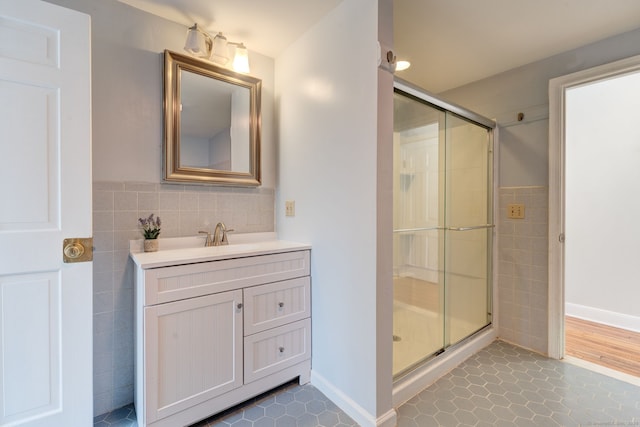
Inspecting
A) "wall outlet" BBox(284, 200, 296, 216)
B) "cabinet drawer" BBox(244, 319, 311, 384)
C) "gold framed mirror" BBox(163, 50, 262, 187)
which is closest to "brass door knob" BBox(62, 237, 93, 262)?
"gold framed mirror" BBox(163, 50, 262, 187)

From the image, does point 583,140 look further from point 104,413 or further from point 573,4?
point 104,413

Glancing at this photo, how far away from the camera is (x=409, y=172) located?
2023mm

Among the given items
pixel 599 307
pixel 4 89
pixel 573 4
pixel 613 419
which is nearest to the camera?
pixel 4 89

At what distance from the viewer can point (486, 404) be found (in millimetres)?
1608

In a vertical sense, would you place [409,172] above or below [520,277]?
above

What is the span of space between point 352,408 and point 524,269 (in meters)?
1.78

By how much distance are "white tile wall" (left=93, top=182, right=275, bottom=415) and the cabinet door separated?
0.44 meters

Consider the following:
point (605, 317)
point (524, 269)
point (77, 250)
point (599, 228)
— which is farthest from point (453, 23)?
point (605, 317)

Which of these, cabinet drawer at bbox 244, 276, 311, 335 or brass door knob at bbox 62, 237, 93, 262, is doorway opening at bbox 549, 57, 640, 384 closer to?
cabinet drawer at bbox 244, 276, 311, 335

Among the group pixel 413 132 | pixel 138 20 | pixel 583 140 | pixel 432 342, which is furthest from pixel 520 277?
pixel 138 20

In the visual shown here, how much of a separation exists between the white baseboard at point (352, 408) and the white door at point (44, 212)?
1147mm

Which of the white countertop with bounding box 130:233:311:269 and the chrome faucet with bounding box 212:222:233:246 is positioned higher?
the chrome faucet with bounding box 212:222:233:246

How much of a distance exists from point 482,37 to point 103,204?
8.35 ft

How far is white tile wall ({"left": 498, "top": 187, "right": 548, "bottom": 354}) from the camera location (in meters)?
2.20
